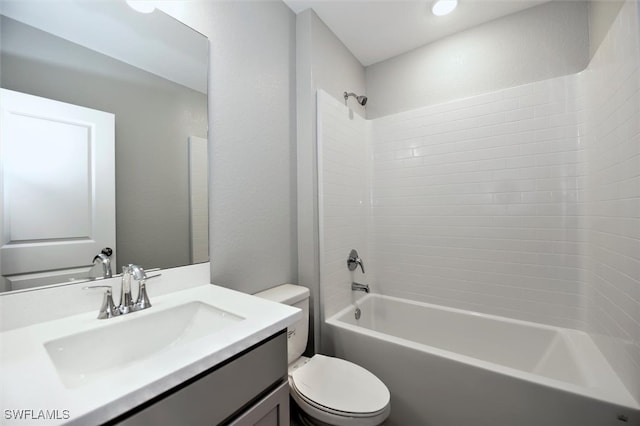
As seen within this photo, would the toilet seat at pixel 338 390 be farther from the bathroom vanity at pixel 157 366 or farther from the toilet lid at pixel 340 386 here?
the bathroom vanity at pixel 157 366

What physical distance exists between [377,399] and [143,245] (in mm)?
1162

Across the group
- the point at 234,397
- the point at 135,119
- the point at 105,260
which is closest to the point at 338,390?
the point at 234,397

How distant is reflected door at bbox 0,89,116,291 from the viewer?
75 cm

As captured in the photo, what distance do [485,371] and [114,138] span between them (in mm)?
1827

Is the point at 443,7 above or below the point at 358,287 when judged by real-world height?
above

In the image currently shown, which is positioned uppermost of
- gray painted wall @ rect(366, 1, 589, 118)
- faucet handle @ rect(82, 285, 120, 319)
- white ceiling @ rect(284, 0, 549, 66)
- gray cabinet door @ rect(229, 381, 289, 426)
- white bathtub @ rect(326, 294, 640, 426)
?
white ceiling @ rect(284, 0, 549, 66)

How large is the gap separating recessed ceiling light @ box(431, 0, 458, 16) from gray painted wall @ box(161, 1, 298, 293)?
922 mm

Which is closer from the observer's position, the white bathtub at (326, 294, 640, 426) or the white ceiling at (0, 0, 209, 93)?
the white ceiling at (0, 0, 209, 93)

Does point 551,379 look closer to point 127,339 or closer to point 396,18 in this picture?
point 127,339

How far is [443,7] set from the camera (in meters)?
1.68

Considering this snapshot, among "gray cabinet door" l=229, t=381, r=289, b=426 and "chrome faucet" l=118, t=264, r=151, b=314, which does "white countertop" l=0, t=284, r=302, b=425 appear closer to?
"chrome faucet" l=118, t=264, r=151, b=314

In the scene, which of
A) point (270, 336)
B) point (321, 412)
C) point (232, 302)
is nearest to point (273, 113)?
point (232, 302)

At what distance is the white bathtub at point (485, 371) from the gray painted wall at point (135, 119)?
1156 mm

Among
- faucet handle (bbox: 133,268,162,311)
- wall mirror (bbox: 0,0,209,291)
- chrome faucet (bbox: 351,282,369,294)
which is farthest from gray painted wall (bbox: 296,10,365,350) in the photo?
faucet handle (bbox: 133,268,162,311)
